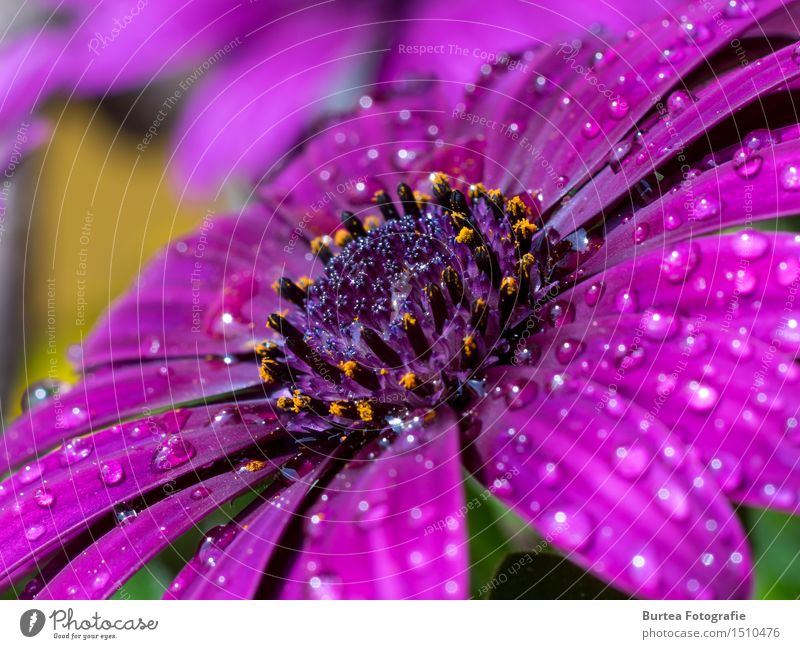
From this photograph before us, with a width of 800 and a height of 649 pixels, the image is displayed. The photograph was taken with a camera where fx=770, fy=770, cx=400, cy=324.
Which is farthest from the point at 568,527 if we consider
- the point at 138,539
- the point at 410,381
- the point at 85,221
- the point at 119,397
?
the point at 85,221

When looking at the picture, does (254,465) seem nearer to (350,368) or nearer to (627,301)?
(350,368)

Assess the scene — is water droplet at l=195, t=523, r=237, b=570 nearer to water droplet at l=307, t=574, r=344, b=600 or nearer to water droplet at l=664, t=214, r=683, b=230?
water droplet at l=307, t=574, r=344, b=600

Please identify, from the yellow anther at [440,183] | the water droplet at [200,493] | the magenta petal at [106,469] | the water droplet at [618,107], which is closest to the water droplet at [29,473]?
the magenta petal at [106,469]

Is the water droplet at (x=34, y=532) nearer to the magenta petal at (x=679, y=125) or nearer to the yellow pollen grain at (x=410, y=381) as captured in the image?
the yellow pollen grain at (x=410, y=381)

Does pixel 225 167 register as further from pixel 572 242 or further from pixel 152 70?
pixel 572 242

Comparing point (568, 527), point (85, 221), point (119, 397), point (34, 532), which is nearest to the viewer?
point (568, 527)

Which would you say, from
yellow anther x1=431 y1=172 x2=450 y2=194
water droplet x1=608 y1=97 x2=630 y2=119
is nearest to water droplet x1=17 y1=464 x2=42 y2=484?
yellow anther x1=431 y1=172 x2=450 y2=194
